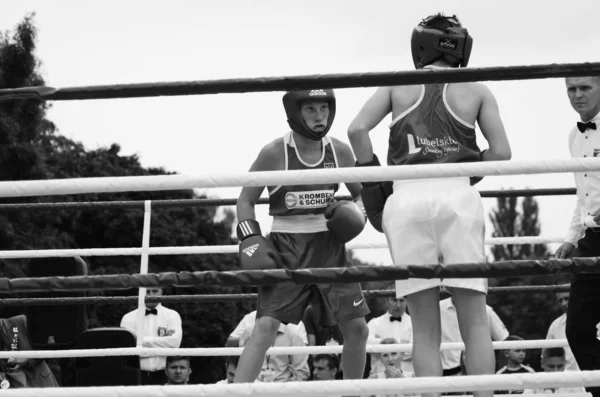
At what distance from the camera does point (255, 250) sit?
343cm

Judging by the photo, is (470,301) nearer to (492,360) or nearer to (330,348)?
(492,360)

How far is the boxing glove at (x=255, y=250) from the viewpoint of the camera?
11.1 ft

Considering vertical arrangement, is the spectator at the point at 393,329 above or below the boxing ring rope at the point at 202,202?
below

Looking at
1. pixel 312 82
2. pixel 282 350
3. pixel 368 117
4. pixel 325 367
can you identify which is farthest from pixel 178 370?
pixel 312 82

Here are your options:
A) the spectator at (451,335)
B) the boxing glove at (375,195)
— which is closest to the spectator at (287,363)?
the spectator at (451,335)

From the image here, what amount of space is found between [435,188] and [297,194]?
0.92 metres

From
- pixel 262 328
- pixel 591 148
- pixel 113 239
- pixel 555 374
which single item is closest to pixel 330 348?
pixel 262 328

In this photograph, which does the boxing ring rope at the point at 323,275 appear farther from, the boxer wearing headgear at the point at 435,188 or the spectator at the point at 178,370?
the spectator at the point at 178,370

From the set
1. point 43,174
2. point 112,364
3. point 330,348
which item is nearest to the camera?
point 330,348

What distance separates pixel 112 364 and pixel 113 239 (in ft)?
76.4

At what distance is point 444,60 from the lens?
10.1 ft

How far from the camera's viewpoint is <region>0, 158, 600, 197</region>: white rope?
7.14ft

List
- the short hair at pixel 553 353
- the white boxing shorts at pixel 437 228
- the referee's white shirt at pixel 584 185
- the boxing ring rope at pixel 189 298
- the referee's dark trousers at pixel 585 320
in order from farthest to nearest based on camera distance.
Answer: the short hair at pixel 553 353, the boxing ring rope at pixel 189 298, the referee's white shirt at pixel 584 185, the referee's dark trousers at pixel 585 320, the white boxing shorts at pixel 437 228

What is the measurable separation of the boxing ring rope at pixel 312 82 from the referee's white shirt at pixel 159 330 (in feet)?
13.1
